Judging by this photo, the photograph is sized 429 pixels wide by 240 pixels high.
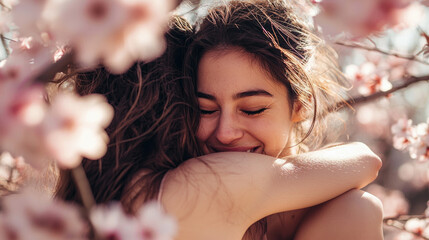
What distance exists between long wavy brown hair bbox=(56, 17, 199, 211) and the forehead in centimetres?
7

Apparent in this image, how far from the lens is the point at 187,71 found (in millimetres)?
1366

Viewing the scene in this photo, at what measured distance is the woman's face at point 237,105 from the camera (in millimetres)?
1305

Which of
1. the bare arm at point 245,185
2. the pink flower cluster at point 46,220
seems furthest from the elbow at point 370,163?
the pink flower cluster at point 46,220

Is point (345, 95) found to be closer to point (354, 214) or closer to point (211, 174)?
point (354, 214)

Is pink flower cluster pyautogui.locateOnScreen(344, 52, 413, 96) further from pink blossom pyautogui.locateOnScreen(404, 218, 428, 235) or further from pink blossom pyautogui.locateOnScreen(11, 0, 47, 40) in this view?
pink blossom pyautogui.locateOnScreen(11, 0, 47, 40)

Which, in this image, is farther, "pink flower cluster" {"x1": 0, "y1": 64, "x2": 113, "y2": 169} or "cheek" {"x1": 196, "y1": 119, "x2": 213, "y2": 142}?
"cheek" {"x1": 196, "y1": 119, "x2": 213, "y2": 142}

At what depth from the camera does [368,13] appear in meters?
0.55

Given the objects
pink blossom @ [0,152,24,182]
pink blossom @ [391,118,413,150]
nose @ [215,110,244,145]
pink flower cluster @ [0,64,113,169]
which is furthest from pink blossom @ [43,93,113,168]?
pink blossom @ [391,118,413,150]

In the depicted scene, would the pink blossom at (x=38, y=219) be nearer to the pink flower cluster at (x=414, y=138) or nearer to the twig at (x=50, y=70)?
the twig at (x=50, y=70)

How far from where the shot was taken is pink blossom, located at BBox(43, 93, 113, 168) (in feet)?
1.52

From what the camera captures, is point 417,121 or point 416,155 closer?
point 416,155

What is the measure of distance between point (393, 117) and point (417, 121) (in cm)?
39

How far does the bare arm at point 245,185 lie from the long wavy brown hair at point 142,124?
0.38 feet

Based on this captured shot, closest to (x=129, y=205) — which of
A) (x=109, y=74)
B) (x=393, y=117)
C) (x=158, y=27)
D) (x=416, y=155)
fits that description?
(x=109, y=74)
